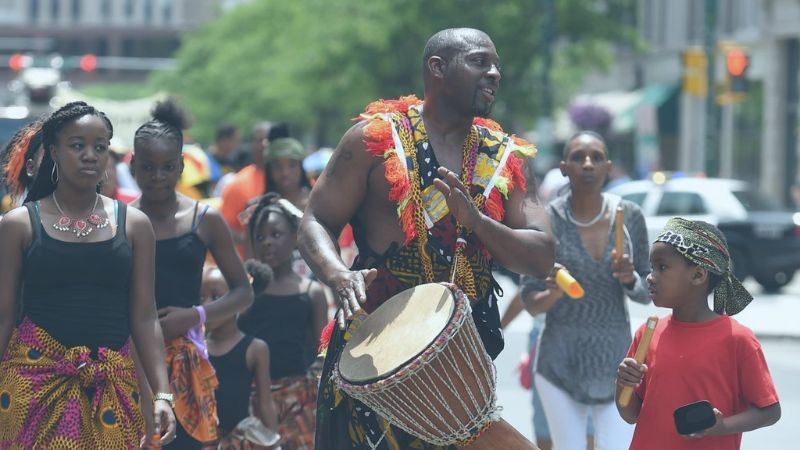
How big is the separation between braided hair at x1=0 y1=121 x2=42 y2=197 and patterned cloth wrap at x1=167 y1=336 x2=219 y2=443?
3.17 ft

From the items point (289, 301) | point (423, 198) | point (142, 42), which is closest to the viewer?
point (423, 198)

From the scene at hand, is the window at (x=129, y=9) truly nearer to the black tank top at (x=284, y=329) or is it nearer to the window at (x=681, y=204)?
the window at (x=681, y=204)

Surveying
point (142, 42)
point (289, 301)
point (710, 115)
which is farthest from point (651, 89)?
point (142, 42)

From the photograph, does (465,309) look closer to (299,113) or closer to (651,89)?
(651,89)

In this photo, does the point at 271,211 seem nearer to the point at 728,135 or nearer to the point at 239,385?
the point at 239,385

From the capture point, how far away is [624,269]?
7051 mm

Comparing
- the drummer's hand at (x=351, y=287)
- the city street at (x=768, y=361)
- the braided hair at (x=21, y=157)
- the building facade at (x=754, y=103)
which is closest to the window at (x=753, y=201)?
the city street at (x=768, y=361)

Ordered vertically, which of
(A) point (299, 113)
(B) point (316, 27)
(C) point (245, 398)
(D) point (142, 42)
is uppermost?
(C) point (245, 398)

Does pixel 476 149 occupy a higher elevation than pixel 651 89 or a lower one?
higher

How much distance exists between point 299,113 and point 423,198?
161ft

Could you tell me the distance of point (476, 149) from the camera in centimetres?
511

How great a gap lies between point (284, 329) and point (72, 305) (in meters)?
2.54

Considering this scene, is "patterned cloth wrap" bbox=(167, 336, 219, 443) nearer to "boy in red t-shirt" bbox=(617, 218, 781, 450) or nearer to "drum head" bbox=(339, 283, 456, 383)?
"drum head" bbox=(339, 283, 456, 383)

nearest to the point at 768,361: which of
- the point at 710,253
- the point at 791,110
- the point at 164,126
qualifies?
the point at 164,126
